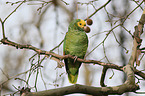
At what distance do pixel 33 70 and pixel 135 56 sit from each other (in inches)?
54.3

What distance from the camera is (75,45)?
4238mm

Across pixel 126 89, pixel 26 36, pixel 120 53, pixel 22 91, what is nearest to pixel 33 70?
pixel 22 91

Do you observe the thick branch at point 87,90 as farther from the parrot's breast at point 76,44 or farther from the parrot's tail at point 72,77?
the parrot's tail at point 72,77

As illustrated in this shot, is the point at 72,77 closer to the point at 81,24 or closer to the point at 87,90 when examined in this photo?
the point at 81,24

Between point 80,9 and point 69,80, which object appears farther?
point 80,9

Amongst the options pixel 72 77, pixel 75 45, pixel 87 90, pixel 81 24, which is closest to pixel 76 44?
pixel 75 45

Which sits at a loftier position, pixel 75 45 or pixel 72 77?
pixel 75 45

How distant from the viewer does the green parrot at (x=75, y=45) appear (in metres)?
4.23

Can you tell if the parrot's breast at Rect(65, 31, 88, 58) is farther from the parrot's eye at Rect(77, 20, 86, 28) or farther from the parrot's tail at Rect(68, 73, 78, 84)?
the parrot's tail at Rect(68, 73, 78, 84)

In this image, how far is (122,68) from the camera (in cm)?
265

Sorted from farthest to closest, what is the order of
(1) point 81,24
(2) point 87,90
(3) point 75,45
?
(1) point 81,24, (3) point 75,45, (2) point 87,90

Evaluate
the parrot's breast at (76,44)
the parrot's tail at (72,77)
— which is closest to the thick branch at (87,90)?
the parrot's breast at (76,44)

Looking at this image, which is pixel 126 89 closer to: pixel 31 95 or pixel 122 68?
pixel 122 68

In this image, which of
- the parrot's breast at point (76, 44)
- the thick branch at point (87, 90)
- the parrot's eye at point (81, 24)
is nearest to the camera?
the thick branch at point (87, 90)
